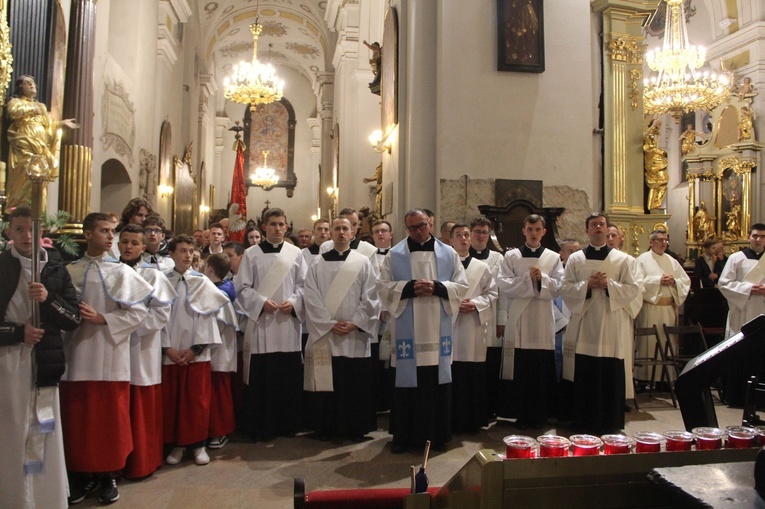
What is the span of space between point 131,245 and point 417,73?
5.69m

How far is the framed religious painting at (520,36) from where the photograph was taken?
8.63m

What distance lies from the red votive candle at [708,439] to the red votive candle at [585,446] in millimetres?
296

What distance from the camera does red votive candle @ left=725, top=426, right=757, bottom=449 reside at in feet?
6.26

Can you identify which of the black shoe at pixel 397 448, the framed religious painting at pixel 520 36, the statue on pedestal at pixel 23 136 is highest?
the framed religious painting at pixel 520 36

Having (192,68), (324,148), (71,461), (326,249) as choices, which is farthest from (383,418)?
(324,148)

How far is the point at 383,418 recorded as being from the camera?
6.30m

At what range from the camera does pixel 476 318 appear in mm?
5637

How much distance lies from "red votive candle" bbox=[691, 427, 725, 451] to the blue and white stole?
3.10 m

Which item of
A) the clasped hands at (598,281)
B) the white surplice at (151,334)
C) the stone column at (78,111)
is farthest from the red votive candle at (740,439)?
the stone column at (78,111)

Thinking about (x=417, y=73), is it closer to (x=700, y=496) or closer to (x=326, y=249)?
(x=326, y=249)

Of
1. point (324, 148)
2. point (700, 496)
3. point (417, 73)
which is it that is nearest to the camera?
point (700, 496)

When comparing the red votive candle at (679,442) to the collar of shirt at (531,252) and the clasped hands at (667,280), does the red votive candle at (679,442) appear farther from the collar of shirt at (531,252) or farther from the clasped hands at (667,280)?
the clasped hands at (667,280)

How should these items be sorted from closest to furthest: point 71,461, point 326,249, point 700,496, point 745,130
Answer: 1. point 700,496
2. point 71,461
3. point 326,249
4. point 745,130

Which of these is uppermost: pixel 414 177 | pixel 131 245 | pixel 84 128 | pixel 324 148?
pixel 324 148
